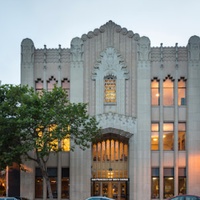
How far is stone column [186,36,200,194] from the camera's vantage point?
133 ft

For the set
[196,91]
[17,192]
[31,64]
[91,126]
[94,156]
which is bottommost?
[17,192]

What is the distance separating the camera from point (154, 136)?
41562 millimetres

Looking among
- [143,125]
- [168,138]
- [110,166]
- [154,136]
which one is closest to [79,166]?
Answer: [110,166]

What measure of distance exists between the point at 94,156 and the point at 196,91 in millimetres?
12405

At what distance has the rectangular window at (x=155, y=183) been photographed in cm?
4088

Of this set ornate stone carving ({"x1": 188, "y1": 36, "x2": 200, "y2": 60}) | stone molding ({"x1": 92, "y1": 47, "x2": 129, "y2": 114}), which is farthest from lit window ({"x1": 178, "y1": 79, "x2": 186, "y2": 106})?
stone molding ({"x1": 92, "y1": 47, "x2": 129, "y2": 114})

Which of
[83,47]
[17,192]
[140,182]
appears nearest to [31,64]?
[83,47]

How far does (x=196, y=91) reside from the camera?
41438 millimetres

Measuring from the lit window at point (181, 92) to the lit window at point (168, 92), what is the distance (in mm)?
726

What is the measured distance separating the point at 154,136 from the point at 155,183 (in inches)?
186

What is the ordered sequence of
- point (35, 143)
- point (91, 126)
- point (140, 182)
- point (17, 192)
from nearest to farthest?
point (35, 143) < point (91, 126) < point (140, 182) < point (17, 192)

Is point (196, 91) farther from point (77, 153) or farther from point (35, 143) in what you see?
point (35, 143)

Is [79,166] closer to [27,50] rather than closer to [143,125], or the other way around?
[143,125]

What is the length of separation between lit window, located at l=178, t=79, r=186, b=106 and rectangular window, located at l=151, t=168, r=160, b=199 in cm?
736
